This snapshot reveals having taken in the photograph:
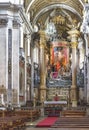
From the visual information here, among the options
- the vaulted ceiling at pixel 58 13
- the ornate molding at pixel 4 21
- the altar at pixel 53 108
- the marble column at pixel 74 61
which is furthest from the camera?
the vaulted ceiling at pixel 58 13

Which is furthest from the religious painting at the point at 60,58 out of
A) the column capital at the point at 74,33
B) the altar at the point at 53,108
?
the altar at the point at 53,108

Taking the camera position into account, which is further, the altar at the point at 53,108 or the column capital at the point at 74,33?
the column capital at the point at 74,33

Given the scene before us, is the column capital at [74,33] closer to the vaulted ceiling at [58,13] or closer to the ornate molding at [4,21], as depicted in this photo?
the vaulted ceiling at [58,13]

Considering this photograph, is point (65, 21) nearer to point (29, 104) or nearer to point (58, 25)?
point (58, 25)

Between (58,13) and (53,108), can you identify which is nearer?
(53,108)

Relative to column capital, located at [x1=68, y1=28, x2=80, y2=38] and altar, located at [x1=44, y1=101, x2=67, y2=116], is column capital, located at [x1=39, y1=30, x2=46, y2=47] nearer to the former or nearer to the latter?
column capital, located at [x1=68, y1=28, x2=80, y2=38]

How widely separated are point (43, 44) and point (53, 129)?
2968 centimetres

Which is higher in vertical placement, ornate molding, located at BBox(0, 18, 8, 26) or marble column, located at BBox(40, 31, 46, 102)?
ornate molding, located at BBox(0, 18, 8, 26)

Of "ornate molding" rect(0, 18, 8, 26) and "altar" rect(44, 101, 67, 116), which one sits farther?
"altar" rect(44, 101, 67, 116)

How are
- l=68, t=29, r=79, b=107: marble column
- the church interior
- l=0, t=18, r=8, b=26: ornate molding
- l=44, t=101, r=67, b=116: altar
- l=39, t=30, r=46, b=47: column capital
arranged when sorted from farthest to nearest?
l=39, t=30, r=46, b=47: column capital → l=68, t=29, r=79, b=107: marble column → the church interior → l=44, t=101, r=67, b=116: altar → l=0, t=18, r=8, b=26: ornate molding

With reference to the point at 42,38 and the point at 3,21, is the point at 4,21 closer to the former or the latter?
the point at 3,21

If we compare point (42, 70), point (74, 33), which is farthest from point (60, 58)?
point (74, 33)

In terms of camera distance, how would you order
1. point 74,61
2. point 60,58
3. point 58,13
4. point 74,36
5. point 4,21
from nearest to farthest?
point 4,21 < point 74,36 < point 74,61 < point 58,13 < point 60,58

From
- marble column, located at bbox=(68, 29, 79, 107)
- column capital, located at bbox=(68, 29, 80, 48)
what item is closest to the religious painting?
marble column, located at bbox=(68, 29, 79, 107)
